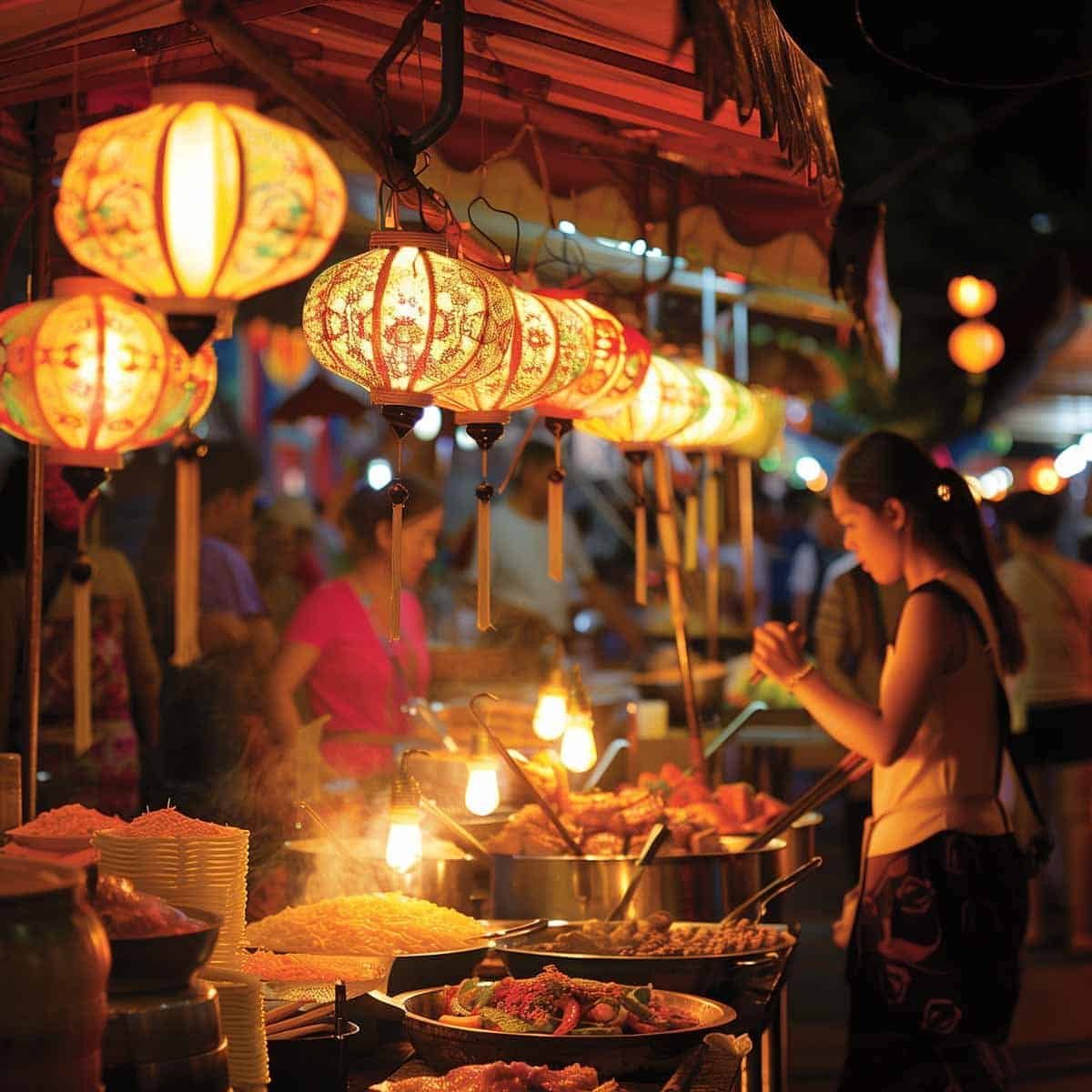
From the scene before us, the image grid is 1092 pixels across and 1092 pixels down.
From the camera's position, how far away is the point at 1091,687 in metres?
9.36

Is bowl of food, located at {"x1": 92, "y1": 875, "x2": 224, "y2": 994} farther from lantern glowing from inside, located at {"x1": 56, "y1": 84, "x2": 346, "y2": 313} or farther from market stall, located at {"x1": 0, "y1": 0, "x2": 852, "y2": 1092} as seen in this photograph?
lantern glowing from inside, located at {"x1": 56, "y1": 84, "x2": 346, "y2": 313}

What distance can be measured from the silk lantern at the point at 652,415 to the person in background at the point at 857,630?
1969 mm

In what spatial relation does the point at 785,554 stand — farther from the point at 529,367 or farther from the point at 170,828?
the point at 170,828

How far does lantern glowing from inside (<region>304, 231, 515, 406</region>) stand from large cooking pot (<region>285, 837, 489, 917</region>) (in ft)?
4.01

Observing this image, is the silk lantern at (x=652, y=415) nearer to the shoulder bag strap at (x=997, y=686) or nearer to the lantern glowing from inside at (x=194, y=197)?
the shoulder bag strap at (x=997, y=686)

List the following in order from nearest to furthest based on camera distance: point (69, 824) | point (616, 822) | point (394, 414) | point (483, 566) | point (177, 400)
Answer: point (69, 824)
point (394, 414)
point (177, 400)
point (483, 566)
point (616, 822)

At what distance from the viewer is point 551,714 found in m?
5.54

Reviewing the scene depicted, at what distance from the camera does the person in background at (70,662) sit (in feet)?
17.6

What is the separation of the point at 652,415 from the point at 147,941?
3672mm

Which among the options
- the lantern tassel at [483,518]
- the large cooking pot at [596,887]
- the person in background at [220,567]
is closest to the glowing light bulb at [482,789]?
the large cooking pot at [596,887]

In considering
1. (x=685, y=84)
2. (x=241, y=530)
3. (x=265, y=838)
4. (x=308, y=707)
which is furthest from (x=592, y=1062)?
(x=241, y=530)

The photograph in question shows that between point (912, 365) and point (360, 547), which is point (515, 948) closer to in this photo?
point (360, 547)

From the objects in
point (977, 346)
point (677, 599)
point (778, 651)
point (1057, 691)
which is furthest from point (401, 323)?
point (977, 346)

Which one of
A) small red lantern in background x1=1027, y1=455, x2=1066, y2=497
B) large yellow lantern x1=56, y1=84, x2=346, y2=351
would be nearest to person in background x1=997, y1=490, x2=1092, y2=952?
large yellow lantern x1=56, y1=84, x2=346, y2=351
